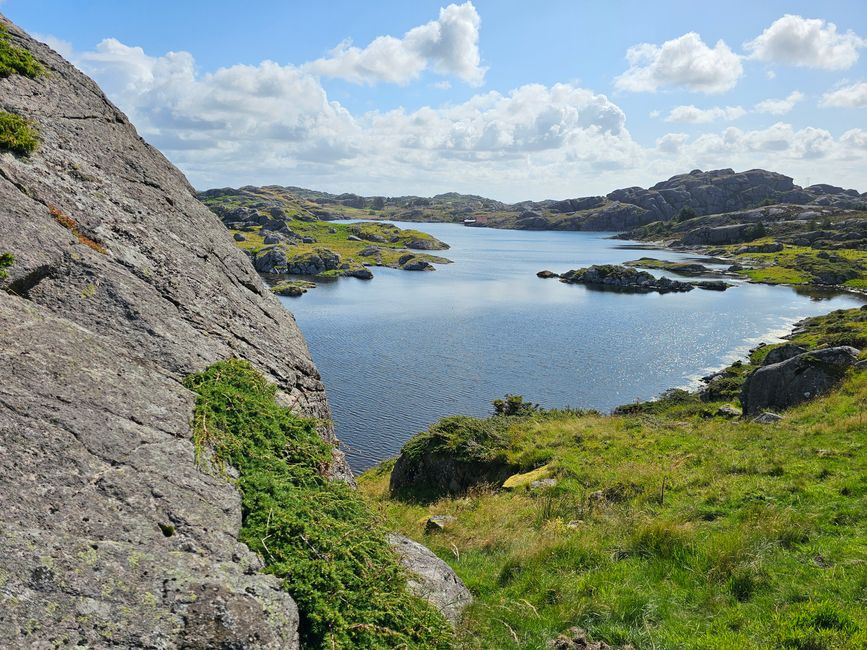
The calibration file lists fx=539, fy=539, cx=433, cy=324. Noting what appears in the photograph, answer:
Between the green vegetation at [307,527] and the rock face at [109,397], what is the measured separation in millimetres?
341

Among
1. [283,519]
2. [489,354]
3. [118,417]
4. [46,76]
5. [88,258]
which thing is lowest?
[489,354]

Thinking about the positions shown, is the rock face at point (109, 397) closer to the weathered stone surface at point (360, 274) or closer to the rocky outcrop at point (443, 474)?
the rocky outcrop at point (443, 474)

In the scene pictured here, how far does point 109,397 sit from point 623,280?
138 meters

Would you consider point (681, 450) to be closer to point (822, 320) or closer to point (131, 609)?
point (131, 609)

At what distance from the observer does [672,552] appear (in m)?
12.2

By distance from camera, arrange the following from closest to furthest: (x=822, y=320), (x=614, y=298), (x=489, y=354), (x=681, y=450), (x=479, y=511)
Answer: (x=479, y=511), (x=681, y=450), (x=489, y=354), (x=822, y=320), (x=614, y=298)

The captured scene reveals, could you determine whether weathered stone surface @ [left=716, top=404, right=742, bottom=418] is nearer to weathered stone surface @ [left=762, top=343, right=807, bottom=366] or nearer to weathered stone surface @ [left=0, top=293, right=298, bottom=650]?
weathered stone surface @ [left=762, top=343, right=807, bottom=366]

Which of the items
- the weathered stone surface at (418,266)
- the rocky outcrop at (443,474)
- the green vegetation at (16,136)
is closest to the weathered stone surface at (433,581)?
the green vegetation at (16,136)

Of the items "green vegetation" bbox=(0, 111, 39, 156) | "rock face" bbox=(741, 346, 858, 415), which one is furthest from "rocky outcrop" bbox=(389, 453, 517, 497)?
"green vegetation" bbox=(0, 111, 39, 156)

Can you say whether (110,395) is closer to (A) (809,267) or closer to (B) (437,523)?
(B) (437,523)

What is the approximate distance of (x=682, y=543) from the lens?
40.4ft

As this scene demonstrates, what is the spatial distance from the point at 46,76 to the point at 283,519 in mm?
12137

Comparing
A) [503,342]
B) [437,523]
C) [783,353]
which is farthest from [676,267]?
[437,523]

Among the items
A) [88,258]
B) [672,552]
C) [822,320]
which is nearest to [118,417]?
[88,258]
